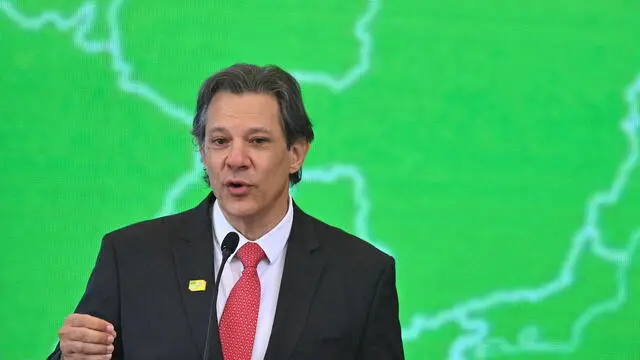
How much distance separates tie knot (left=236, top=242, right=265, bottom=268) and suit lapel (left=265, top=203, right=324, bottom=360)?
0.20 feet

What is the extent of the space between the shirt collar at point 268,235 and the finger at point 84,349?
1.24 ft

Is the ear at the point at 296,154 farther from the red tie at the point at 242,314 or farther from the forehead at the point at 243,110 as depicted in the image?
the red tie at the point at 242,314

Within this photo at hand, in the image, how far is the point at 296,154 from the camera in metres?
2.47

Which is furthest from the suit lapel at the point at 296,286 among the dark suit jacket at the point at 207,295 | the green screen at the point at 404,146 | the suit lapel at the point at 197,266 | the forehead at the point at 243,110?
the green screen at the point at 404,146

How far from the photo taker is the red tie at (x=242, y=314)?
2223mm

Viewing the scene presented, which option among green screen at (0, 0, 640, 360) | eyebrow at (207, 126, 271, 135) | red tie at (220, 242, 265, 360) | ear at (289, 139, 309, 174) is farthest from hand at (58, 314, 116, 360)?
green screen at (0, 0, 640, 360)

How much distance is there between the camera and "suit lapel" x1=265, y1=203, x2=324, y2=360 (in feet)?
7.31

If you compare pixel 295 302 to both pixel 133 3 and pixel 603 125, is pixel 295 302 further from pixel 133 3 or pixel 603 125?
pixel 603 125

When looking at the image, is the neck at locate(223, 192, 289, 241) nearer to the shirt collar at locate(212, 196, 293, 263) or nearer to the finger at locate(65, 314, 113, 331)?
the shirt collar at locate(212, 196, 293, 263)

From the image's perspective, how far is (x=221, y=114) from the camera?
2.33m

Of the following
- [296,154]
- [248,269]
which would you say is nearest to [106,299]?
[248,269]

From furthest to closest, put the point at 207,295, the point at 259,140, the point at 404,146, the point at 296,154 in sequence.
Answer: the point at 404,146
the point at 296,154
the point at 259,140
the point at 207,295

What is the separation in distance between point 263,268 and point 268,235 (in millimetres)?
70

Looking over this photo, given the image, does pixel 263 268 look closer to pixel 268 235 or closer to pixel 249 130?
pixel 268 235
